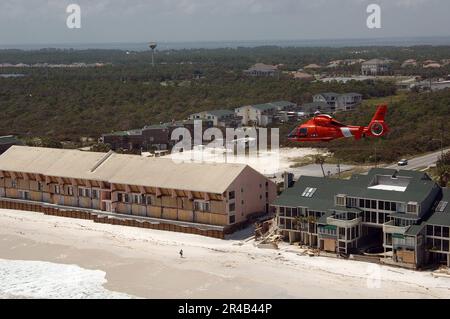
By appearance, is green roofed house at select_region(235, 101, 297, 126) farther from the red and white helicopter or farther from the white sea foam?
the red and white helicopter

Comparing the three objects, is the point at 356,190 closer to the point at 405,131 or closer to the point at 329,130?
the point at 329,130

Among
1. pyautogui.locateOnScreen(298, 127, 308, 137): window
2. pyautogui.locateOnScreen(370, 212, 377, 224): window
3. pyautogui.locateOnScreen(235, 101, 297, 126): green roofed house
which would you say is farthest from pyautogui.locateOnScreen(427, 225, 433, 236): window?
pyautogui.locateOnScreen(235, 101, 297, 126): green roofed house

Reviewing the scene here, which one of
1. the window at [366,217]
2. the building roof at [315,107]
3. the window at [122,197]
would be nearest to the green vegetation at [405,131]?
the building roof at [315,107]

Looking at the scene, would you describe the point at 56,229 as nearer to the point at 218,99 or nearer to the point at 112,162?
the point at 112,162

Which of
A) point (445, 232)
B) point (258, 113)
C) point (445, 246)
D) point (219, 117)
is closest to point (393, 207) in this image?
point (445, 232)

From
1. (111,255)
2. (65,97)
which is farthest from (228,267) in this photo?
(65,97)

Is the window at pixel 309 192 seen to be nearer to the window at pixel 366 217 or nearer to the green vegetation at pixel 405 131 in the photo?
the window at pixel 366 217
